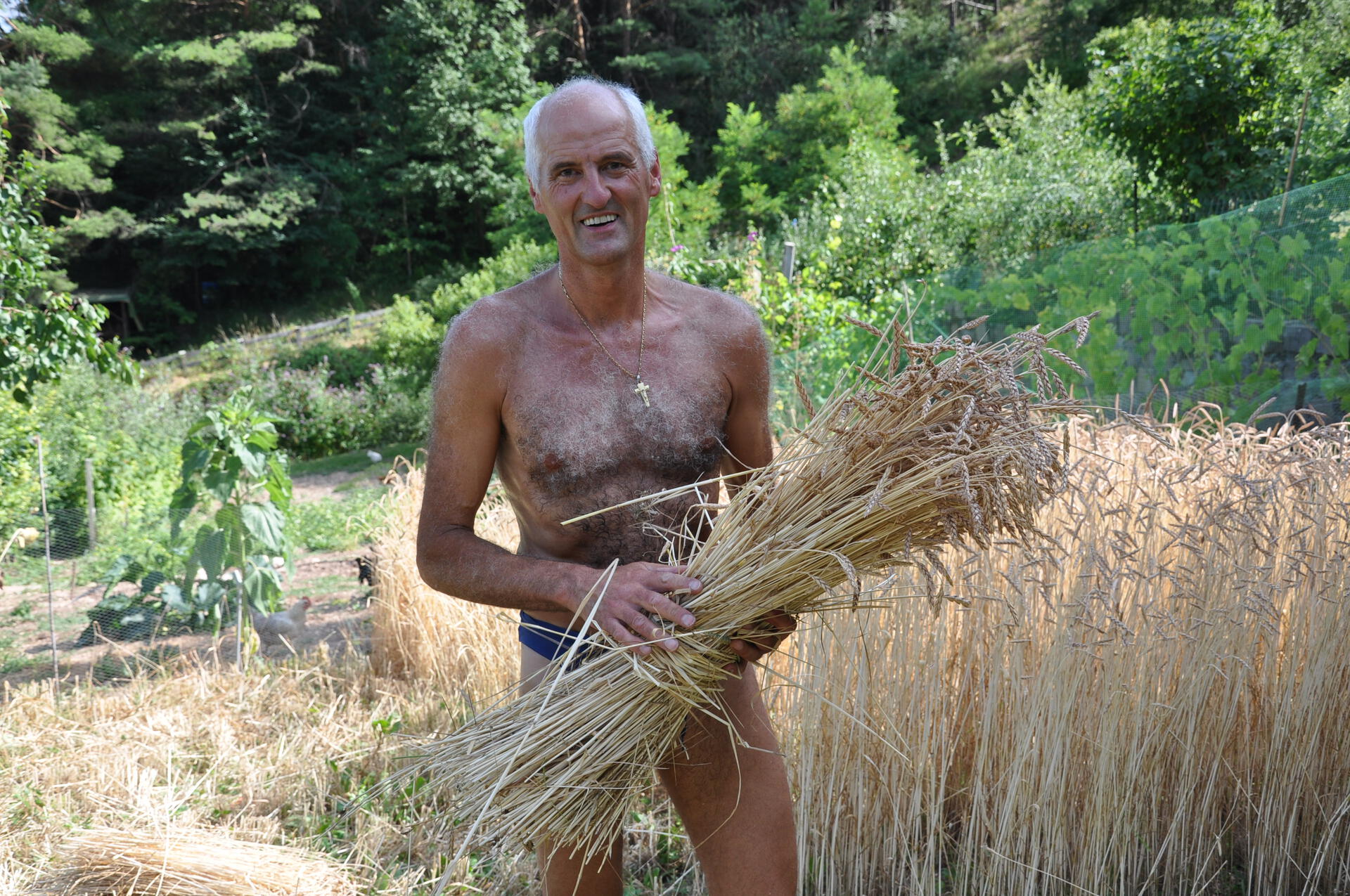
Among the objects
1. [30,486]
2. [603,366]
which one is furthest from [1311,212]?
[30,486]

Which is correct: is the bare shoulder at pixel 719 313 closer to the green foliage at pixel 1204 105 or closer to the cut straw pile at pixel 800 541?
the cut straw pile at pixel 800 541

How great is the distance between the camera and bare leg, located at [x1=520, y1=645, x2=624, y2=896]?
191cm

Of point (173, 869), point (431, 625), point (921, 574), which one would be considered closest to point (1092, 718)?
point (921, 574)

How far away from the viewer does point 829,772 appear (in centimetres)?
285

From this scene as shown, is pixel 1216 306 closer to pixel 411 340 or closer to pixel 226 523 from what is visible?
pixel 226 523

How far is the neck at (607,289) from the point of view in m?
1.95

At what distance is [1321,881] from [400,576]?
11.4ft

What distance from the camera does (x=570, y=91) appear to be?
189 centimetres

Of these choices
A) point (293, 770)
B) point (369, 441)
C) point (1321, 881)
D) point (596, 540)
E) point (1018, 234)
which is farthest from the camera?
point (369, 441)

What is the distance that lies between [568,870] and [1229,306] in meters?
3.76

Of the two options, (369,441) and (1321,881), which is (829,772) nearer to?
(1321,881)

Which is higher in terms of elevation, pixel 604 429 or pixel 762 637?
pixel 604 429

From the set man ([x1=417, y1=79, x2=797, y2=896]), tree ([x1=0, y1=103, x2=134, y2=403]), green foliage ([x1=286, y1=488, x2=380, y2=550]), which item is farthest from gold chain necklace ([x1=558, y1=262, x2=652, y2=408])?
green foliage ([x1=286, y1=488, x2=380, y2=550])

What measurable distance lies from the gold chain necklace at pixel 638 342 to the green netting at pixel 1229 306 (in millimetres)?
2517
